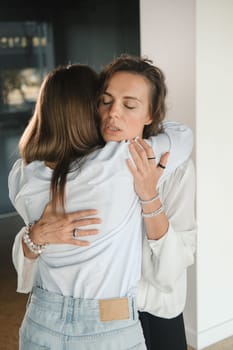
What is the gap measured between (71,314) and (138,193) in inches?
12.7

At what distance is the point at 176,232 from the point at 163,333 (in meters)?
0.43

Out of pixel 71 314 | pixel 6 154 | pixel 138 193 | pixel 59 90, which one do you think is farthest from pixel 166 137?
pixel 6 154

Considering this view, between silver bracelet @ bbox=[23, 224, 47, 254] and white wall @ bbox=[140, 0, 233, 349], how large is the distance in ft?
3.95

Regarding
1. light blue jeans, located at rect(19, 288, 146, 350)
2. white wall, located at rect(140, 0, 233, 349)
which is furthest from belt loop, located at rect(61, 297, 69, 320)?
white wall, located at rect(140, 0, 233, 349)

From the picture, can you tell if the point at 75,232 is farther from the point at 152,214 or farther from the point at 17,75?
the point at 17,75

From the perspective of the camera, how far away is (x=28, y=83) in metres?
5.09

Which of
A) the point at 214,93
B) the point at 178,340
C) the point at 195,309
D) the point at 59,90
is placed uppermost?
the point at 59,90

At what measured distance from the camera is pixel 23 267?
1.39 meters

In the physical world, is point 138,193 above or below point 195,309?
above

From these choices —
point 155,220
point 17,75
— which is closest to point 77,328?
point 155,220

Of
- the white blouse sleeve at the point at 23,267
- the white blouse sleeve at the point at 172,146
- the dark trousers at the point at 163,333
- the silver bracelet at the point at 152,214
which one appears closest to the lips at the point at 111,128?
the white blouse sleeve at the point at 172,146

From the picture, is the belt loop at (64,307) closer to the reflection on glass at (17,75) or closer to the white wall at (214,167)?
the white wall at (214,167)

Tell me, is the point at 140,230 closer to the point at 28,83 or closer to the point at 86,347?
the point at 86,347

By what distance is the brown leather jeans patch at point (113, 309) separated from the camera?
1.19m
